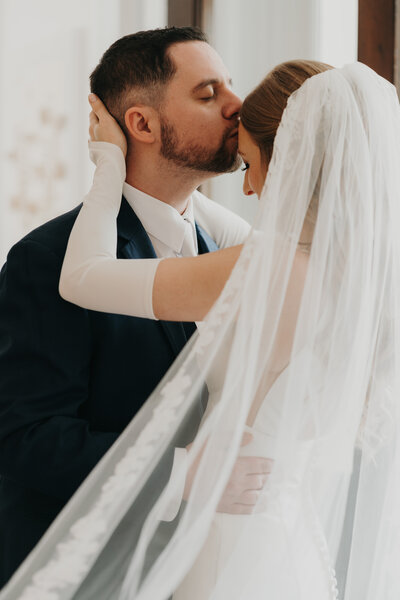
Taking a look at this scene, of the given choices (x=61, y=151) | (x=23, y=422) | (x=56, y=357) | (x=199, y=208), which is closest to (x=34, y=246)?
(x=56, y=357)

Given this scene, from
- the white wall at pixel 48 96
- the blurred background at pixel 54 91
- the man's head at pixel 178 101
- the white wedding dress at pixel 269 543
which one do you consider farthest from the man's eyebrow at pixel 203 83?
the white wall at pixel 48 96

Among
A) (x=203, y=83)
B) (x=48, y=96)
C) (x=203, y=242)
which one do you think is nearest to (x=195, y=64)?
(x=203, y=83)

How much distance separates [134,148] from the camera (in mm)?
1558

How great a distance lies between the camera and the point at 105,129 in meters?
1.47

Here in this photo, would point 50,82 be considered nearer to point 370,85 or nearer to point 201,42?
point 201,42

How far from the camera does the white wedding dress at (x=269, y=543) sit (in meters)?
1.07

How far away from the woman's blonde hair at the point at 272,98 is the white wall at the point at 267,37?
0.82m

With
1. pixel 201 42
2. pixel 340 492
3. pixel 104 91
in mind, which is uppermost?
pixel 201 42

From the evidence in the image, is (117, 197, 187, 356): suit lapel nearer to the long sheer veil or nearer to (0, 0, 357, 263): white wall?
the long sheer veil

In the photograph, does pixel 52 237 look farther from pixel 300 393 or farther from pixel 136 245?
pixel 300 393

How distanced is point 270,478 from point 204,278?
0.33 meters

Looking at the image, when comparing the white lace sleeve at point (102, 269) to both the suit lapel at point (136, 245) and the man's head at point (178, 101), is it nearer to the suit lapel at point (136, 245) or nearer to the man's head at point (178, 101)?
the suit lapel at point (136, 245)

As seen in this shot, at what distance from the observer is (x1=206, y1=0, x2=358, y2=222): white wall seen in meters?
2.11

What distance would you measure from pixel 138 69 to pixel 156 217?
0.32 meters
